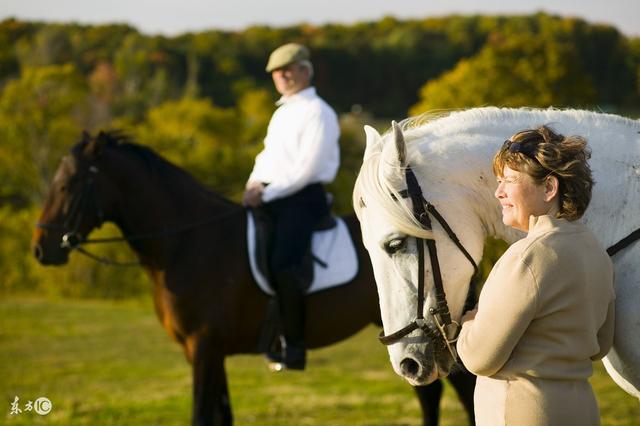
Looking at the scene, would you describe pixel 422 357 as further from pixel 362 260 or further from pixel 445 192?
pixel 362 260

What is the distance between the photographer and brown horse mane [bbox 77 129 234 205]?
20.1 ft

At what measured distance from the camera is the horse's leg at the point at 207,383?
218 inches

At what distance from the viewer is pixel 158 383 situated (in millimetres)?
10250

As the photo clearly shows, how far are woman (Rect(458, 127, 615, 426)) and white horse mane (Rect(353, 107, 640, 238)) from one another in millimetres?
474

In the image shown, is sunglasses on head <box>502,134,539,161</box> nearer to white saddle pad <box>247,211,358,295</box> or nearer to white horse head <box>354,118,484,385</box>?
white horse head <box>354,118,484,385</box>

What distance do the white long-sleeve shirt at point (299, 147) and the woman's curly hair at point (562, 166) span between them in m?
3.27

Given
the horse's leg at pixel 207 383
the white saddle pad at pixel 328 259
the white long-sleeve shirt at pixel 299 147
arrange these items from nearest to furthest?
the horse's leg at pixel 207 383
the white long-sleeve shirt at pixel 299 147
the white saddle pad at pixel 328 259

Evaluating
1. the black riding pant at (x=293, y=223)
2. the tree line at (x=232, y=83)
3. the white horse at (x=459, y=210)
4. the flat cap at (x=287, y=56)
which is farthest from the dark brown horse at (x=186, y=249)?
the white horse at (x=459, y=210)

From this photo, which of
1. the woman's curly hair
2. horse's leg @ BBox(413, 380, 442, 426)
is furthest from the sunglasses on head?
horse's leg @ BBox(413, 380, 442, 426)

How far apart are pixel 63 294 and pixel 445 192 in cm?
1834

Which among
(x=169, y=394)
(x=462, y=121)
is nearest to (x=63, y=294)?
(x=169, y=394)

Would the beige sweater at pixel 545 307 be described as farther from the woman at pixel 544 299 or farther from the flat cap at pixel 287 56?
the flat cap at pixel 287 56

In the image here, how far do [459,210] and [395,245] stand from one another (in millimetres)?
288

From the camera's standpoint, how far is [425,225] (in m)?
2.75
